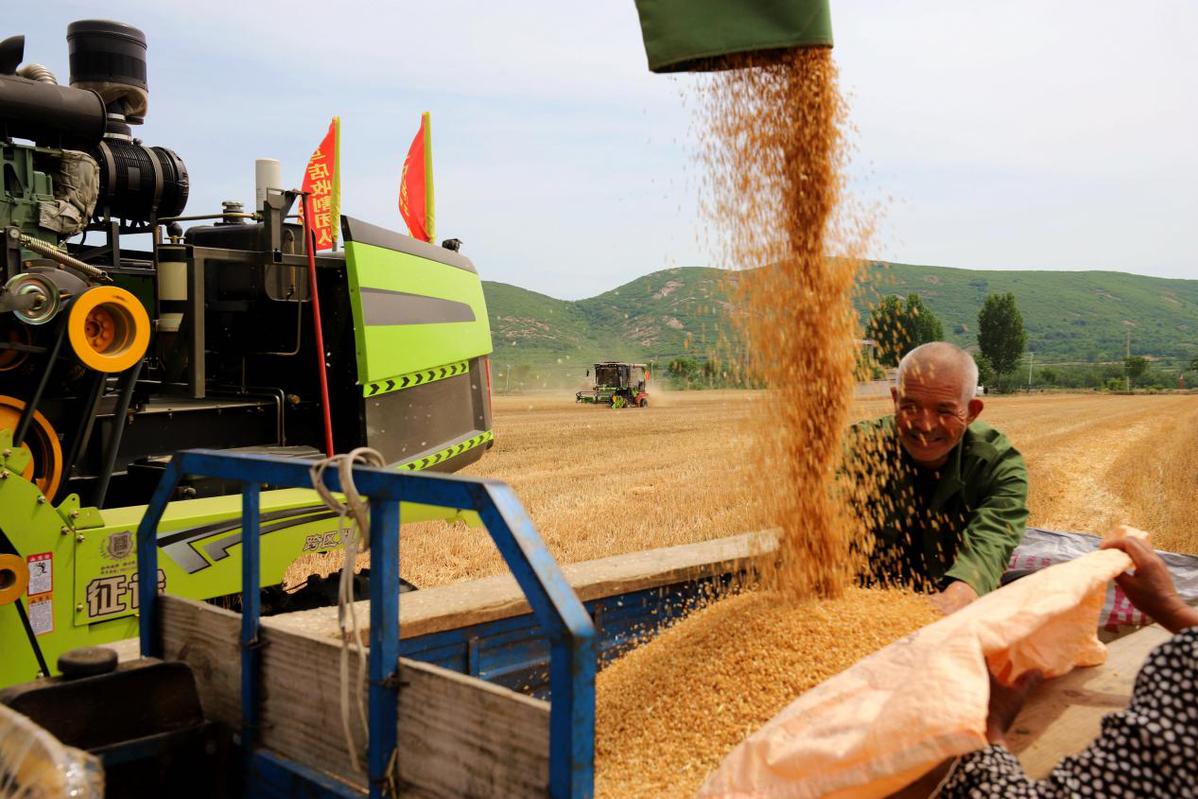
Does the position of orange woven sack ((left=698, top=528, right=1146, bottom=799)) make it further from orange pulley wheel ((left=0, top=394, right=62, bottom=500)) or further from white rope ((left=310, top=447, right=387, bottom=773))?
orange pulley wheel ((left=0, top=394, right=62, bottom=500))

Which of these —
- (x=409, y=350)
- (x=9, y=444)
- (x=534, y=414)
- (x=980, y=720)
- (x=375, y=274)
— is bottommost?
(x=534, y=414)

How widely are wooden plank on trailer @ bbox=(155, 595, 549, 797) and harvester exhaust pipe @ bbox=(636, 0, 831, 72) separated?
77.8 inches

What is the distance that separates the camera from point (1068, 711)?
188 centimetres

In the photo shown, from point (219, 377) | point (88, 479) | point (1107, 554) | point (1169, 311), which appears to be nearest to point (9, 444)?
point (88, 479)

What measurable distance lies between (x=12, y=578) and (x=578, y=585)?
1.63 meters

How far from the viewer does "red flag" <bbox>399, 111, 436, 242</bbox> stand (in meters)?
4.93

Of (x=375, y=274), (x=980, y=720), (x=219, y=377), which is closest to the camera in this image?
(x=980, y=720)

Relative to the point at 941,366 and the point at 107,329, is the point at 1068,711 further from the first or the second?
the point at 107,329

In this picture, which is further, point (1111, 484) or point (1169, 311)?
point (1169, 311)

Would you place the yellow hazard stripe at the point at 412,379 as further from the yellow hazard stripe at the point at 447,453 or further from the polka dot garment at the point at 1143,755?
the polka dot garment at the point at 1143,755

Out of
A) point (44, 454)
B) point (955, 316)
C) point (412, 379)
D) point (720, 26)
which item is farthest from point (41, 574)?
point (955, 316)

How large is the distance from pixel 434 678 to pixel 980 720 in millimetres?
831

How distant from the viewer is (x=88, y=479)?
3146 mm

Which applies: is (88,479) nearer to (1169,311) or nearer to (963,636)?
(963,636)
